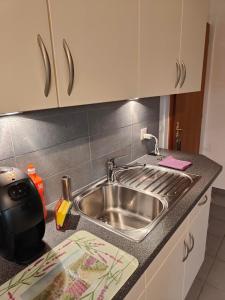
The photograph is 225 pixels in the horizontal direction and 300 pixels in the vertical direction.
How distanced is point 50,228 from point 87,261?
26cm

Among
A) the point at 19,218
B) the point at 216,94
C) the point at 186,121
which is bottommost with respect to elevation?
the point at 19,218

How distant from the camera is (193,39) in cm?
137

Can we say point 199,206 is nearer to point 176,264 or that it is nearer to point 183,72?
point 176,264

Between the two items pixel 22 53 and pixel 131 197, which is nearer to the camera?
pixel 22 53

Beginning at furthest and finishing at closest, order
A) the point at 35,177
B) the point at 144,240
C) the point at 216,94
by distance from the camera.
A: the point at 216,94 < the point at 35,177 < the point at 144,240

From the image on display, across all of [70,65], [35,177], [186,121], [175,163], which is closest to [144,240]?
[35,177]

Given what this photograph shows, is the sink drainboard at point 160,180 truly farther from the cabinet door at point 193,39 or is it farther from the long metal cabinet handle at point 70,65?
the long metal cabinet handle at point 70,65

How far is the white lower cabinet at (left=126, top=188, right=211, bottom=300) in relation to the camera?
844mm

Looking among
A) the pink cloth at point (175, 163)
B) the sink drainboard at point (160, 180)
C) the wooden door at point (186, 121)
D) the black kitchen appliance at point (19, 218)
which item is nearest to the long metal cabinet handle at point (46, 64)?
the black kitchen appliance at point (19, 218)

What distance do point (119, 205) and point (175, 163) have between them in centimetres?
52

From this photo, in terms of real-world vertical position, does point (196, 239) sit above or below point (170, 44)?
below

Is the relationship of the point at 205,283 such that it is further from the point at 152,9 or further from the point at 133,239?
the point at 152,9

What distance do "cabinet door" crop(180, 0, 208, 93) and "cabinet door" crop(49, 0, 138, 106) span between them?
494 millimetres

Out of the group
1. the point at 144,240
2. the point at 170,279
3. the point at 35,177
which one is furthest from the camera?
the point at 170,279
